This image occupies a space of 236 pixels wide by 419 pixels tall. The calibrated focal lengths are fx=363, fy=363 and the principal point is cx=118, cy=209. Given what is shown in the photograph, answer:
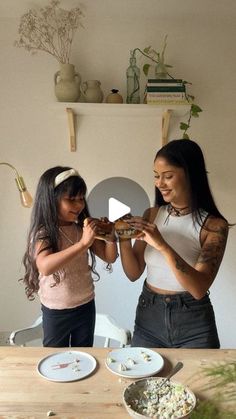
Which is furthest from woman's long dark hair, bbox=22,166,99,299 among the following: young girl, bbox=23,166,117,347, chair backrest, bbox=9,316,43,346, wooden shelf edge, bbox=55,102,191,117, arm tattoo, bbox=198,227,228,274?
wooden shelf edge, bbox=55,102,191,117

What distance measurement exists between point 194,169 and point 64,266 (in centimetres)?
57

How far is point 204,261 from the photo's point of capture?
1.17 meters

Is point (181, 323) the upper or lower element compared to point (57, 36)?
lower

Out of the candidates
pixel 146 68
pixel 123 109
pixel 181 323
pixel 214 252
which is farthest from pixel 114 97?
pixel 181 323

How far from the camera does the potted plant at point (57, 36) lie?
1886 millimetres

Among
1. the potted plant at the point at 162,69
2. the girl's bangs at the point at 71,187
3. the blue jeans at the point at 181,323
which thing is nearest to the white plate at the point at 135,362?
the blue jeans at the point at 181,323

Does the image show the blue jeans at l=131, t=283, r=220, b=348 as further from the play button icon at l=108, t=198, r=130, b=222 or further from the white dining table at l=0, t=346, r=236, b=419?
the play button icon at l=108, t=198, r=130, b=222

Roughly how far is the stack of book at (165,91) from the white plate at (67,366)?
1.31 metres

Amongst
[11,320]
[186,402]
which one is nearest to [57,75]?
[11,320]

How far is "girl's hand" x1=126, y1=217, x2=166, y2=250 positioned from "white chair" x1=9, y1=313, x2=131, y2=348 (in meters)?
0.43

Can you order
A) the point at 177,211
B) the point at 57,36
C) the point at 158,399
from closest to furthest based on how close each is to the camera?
the point at 158,399 → the point at 177,211 → the point at 57,36

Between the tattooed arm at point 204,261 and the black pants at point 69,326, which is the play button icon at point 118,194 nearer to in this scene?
the black pants at point 69,326

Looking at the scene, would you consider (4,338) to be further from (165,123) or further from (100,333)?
(165,123)

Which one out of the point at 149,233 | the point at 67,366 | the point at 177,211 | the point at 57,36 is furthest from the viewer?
the point at 57,36
